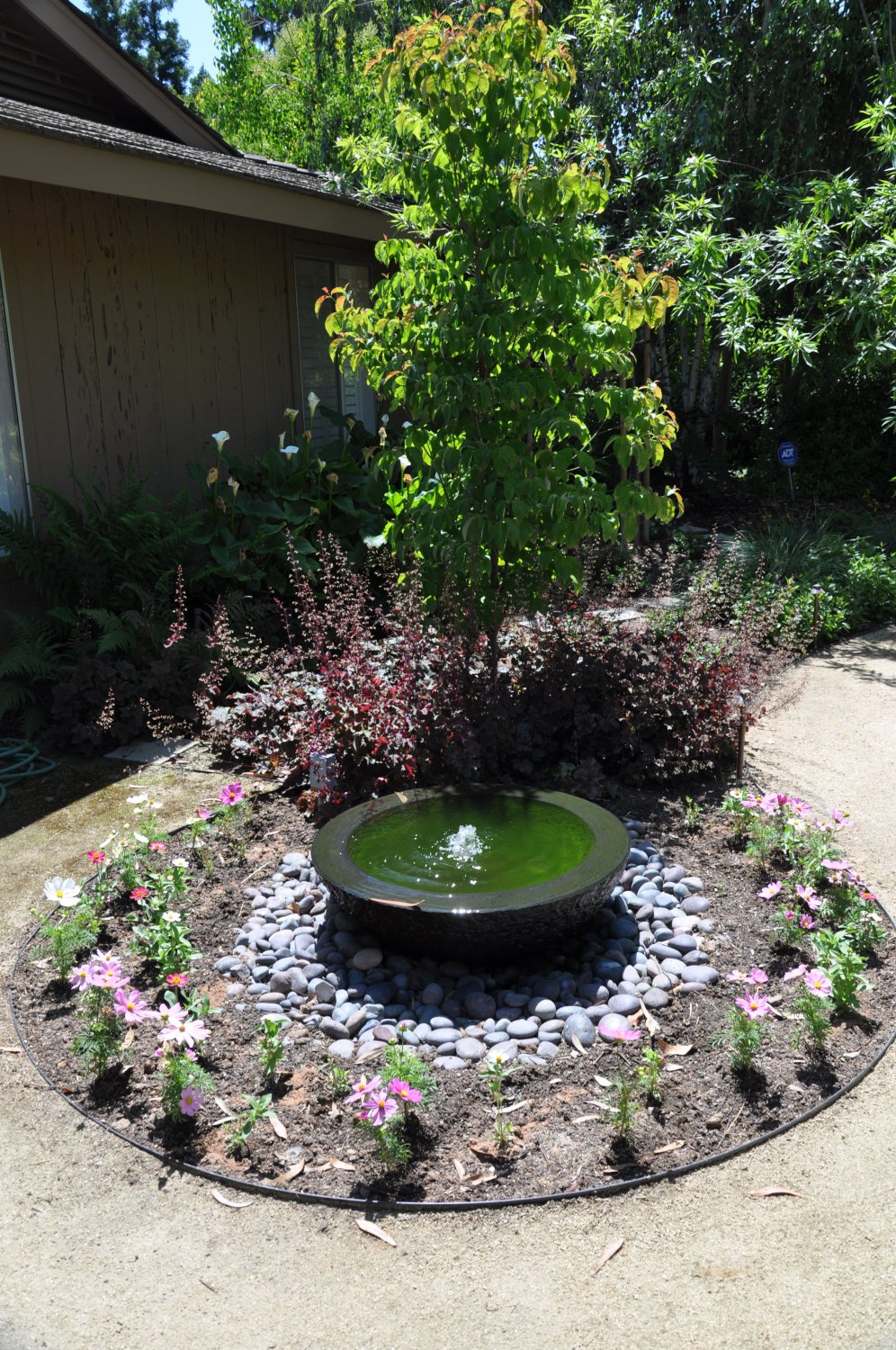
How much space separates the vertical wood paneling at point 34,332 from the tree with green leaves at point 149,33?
2737 cm

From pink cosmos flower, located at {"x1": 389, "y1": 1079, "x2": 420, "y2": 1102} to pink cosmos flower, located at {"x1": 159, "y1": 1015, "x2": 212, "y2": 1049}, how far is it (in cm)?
53

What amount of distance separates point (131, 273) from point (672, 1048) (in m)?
5.92

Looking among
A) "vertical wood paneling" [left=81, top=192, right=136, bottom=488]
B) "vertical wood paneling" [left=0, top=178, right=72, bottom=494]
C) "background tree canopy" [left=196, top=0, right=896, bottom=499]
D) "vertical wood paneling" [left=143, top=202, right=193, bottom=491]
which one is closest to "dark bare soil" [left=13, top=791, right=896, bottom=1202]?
"vertical wood paneling" [left=0, top=178, right=72, bottom=494]

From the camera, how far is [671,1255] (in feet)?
7.30

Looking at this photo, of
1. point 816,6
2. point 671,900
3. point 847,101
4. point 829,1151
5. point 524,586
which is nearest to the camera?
point 829,1151

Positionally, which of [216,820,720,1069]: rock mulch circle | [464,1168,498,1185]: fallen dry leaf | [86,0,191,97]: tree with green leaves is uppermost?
[86,0,191,97]: tree with green leaves

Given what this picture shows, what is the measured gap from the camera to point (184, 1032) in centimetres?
273

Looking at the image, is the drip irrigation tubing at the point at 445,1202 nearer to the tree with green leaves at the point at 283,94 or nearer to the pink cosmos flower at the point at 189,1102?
the pink cosmos flower at the point at 189,1102

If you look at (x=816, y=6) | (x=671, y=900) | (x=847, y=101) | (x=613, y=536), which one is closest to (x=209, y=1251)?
(x=671, y=900)

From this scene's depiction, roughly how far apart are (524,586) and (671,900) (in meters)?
1.77

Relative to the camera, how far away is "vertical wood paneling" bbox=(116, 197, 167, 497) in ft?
22.5

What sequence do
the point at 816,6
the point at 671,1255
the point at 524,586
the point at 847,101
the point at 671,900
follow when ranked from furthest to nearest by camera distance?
the point at 847,101 < the point at 816,6 < the point at 524,586 < the point at 671,900 < the point at 671,1255

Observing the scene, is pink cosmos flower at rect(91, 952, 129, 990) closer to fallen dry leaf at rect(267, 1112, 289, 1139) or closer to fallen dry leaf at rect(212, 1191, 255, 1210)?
fallen dry leaf at rect(267, 1112, 289, 1139)

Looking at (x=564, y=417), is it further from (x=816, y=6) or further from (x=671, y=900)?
(x=816, y=6)
